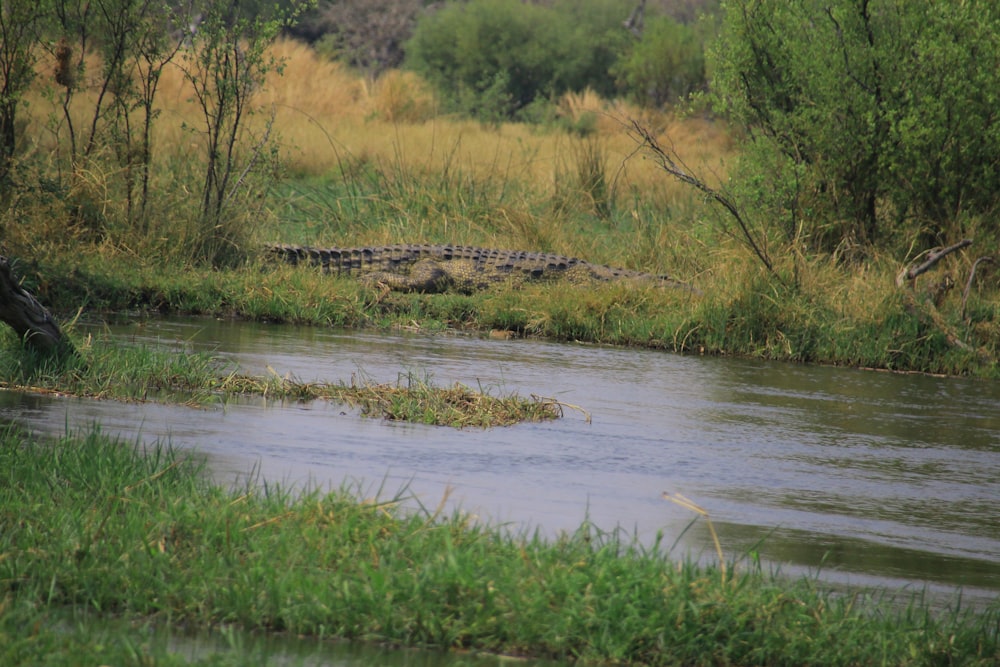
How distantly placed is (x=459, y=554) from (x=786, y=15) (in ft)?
36.6

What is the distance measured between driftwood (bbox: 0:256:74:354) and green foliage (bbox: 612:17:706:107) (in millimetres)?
27430

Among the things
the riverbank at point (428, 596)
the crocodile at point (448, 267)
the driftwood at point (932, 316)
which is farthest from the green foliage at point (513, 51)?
the riverbank at point (428, 596)

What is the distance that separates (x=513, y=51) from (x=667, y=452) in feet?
103

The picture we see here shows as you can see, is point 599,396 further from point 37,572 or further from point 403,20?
point 403,20

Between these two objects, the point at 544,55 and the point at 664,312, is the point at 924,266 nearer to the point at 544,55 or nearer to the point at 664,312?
the point at 664,312

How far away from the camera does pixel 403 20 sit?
155ft

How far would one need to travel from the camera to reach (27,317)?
6.79 m

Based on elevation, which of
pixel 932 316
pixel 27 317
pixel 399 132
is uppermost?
pixel 399 132

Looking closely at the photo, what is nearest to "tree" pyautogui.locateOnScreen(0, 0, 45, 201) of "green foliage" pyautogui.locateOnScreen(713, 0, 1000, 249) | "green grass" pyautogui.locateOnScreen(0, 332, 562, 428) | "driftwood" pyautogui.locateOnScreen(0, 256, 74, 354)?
"green grass" pyautogui.locateOnScreen(0, 332, 562, 428)

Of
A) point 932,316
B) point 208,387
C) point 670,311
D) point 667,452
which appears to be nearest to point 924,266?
point 932,316

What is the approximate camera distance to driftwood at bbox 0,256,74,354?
6.66m

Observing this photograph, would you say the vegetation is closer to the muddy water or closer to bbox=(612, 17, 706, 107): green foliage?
the muddy water

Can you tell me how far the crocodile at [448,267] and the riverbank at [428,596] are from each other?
28.9 ft

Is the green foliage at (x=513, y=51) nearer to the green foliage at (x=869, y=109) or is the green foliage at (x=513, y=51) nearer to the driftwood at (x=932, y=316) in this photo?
the green foliage at (x=869, y=109)
